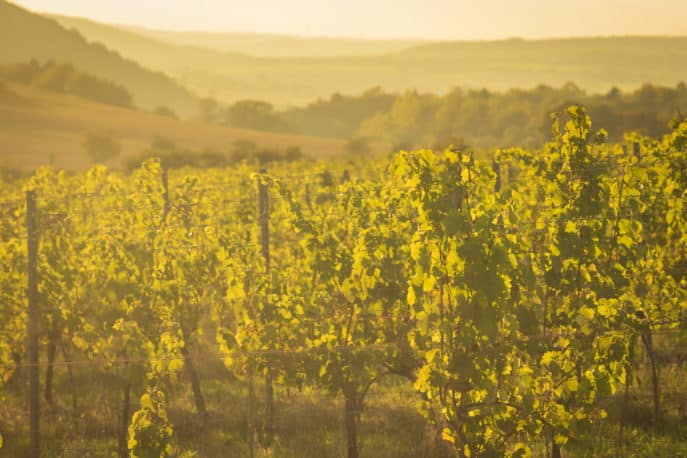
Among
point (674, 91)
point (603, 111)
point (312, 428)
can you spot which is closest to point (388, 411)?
point (312, 428)

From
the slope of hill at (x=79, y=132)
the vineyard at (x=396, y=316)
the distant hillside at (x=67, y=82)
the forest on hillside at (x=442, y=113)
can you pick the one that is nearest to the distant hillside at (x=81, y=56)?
the forest on hillside at (x=442, y=113)

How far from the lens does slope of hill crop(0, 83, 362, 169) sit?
6378cm

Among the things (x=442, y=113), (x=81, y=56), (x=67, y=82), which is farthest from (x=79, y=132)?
(x=81, y=56)

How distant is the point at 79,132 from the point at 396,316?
2811 inches

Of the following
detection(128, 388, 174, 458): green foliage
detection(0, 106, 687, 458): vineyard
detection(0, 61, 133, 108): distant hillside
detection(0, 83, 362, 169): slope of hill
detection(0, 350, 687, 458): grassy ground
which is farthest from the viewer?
detection(0, 61, 133, 108): distant hillside

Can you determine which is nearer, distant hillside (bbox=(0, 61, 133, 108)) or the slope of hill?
the slope of hill

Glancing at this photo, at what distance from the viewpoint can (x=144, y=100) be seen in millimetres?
155250

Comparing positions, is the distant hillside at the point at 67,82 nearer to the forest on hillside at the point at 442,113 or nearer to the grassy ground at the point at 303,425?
the forest on hillside at the point at 442,113

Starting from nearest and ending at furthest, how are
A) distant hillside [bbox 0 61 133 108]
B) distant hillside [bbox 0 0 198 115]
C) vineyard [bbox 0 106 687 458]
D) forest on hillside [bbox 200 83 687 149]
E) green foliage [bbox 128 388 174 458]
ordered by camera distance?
1. vineyard [bbox 0 106 687 458]
2. green foliage [bbox 128 388 174 458]
3. forest on hillside [bbox 200 83 687 149]
4. distant hillside [bbox 0 61 133 108]
5. distant hillside [bbox 0 0 198 115]

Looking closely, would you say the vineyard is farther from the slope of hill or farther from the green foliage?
the slope of hill

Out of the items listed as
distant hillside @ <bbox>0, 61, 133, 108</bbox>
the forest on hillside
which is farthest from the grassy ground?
distant hillside @ <bbox>0, 61, 133, 108</bbox>

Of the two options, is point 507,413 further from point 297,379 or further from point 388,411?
point 388,411

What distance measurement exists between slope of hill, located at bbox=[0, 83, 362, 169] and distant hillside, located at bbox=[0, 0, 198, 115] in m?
69.8

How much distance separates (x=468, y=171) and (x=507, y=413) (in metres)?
1.92
